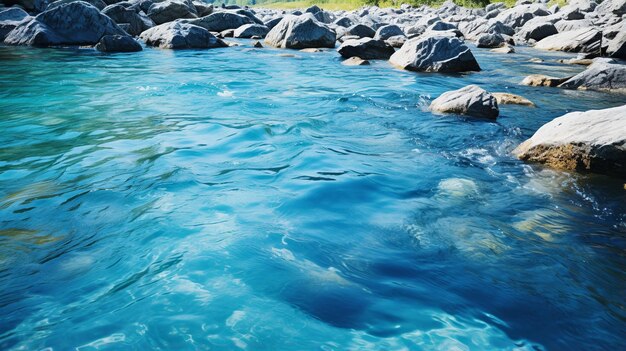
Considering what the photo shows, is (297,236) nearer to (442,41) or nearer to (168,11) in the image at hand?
(442,41)

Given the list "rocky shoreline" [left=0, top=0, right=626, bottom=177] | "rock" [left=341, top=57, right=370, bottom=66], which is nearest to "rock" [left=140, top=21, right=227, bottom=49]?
"rocky shoreline" [left=0, top=0, right=626, bottom=177]

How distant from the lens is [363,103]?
704 centimetres

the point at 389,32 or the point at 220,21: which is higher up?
the point at 220,21

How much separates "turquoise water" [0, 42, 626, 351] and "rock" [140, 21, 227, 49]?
30.9ft

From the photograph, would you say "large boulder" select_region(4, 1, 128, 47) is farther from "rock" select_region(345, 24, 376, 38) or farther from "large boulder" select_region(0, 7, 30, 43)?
"rock" select_region(345, 24, 376, 38)

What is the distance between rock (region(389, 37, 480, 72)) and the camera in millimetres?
10188

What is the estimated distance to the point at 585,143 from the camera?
13.4 ft

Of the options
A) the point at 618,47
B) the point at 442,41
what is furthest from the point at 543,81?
the point at 618,47

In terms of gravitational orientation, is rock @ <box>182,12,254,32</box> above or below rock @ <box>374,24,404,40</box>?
above

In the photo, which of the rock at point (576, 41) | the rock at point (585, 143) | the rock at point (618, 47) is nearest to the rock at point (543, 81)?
the rock at point (618, 47)

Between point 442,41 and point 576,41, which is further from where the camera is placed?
point 576,41

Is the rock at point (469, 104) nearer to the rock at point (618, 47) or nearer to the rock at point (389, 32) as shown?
the rock at point (618, 47)

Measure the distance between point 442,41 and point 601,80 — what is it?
351 cm

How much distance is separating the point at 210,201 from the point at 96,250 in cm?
96
